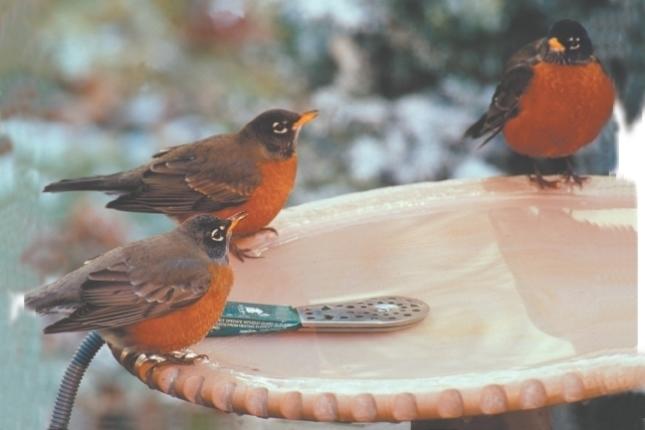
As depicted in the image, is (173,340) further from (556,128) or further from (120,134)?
(120,134)

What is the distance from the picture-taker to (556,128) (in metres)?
2.48

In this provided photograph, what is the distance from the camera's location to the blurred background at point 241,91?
3359 mm

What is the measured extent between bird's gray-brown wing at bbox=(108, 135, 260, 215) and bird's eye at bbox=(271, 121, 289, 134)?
8cm

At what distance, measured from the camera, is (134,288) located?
160 cm

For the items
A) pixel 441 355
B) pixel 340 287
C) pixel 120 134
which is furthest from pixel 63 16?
pixel 441 355

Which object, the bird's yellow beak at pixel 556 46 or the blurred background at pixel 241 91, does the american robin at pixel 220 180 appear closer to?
the bird's yellow beak at pixel 556 46

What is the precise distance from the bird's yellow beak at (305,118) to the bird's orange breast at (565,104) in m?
0.52

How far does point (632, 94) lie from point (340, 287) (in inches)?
67.9

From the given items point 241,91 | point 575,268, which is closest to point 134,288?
point 575,268

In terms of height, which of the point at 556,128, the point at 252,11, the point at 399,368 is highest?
the point at 252,11

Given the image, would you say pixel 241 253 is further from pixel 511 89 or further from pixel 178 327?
pixel 511 89

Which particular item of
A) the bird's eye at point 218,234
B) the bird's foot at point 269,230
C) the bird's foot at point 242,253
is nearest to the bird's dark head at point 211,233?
the bird's eye at point 218,234

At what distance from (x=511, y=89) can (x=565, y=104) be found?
12 cm

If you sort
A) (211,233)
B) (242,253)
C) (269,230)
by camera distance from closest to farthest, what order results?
1. (211,233)
2. (242,253)
3. (269,230)
